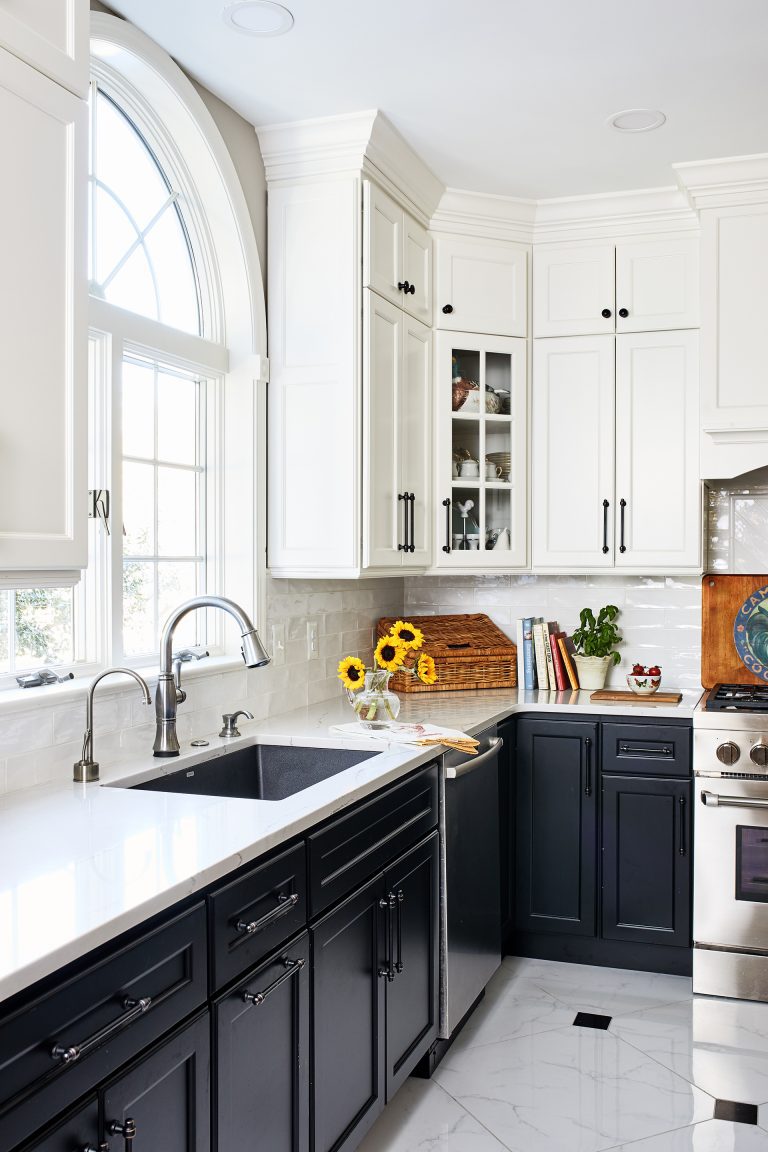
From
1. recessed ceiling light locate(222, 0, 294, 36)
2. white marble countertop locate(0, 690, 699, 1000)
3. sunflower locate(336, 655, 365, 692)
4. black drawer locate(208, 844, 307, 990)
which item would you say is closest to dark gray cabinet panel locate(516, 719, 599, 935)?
sunflower locate(336, 655, 365, 692)

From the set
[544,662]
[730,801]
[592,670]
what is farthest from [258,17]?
[730,801]

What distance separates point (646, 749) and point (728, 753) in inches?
11.5

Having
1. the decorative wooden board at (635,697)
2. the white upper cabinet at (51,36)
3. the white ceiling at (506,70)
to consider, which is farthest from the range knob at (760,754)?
the white upper cabinet at (51,36)

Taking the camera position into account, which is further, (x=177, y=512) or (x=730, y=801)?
(x=730, y=801)

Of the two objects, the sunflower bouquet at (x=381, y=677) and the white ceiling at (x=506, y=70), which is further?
the sunflower bouquet at (x=381, y=677)

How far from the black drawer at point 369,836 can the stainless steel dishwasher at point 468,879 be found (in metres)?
0.13

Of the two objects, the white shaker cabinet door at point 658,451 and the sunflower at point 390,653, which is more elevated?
the white shaker cabinet door at point 658,451

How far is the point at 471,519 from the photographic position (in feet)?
12.8

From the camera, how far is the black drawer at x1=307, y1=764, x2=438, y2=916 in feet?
6.93

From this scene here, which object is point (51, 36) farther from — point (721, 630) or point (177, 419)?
point (721, 630)

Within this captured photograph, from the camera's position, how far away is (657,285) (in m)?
3.81

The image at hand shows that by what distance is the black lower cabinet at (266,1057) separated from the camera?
67.8 inches

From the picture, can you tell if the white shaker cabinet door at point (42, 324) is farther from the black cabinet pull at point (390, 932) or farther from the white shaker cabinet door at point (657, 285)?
the white shaker cabinet door at point (657, 285)

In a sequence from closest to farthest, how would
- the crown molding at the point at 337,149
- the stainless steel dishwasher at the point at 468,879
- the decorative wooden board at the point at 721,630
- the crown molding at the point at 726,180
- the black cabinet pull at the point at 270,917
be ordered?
the black cabinet pull at the point at 270,917, the stainless steel dishwasher at the point at 468,879, the crown molding at the point at 337,149, the crown molding at the point at 726,180, the decorative wooden board at the point at 721,630
